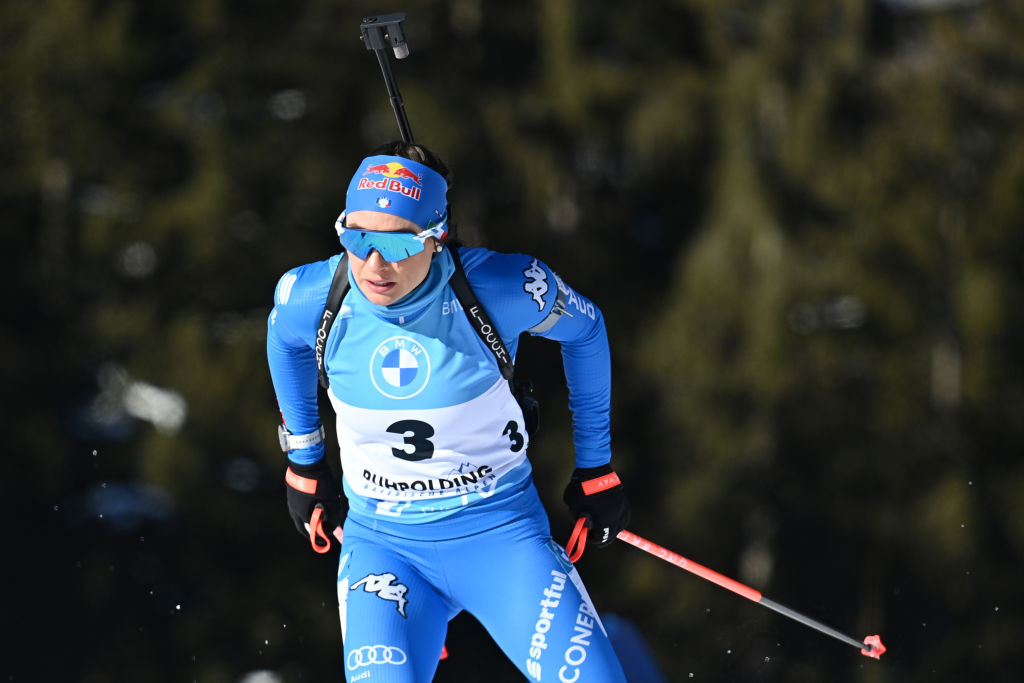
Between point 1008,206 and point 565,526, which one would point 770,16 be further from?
point 565,526

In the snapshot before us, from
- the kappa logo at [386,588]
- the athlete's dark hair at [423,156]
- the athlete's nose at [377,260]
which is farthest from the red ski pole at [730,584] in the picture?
the athlete's nose at [377,260]

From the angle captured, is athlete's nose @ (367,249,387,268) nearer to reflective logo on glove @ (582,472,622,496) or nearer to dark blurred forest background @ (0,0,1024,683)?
reflective logo on glove @ (582,472,622,496)

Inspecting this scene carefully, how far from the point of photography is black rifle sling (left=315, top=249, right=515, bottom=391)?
111 inches

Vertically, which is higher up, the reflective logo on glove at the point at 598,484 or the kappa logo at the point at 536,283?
the kappa logo at the point at 536,283

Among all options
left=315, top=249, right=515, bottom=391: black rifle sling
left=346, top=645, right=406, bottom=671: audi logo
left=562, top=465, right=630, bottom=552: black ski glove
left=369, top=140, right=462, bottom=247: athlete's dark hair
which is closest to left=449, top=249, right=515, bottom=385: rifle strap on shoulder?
left=315, top=249, right=515, bottom=391: black rifle sling

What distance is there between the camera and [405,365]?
9.24ft

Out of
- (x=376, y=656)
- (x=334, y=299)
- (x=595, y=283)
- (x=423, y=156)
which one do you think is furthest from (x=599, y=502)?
(x=595, y=283)

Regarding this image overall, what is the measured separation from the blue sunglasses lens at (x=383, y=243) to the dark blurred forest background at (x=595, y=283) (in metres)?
7.36

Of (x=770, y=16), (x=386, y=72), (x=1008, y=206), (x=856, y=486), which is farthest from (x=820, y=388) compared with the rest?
(x=386, y=72)

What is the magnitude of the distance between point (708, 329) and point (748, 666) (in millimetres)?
3476

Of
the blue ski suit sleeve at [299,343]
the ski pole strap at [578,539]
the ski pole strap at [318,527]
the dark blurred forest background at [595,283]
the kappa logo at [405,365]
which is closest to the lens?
the kappa logo at [405,365]

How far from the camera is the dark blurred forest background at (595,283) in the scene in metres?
10.3

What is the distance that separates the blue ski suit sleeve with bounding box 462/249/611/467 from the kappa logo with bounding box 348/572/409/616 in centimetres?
61

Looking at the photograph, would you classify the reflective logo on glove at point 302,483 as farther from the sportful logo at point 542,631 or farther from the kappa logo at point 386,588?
the sportful logo at point 542,631
